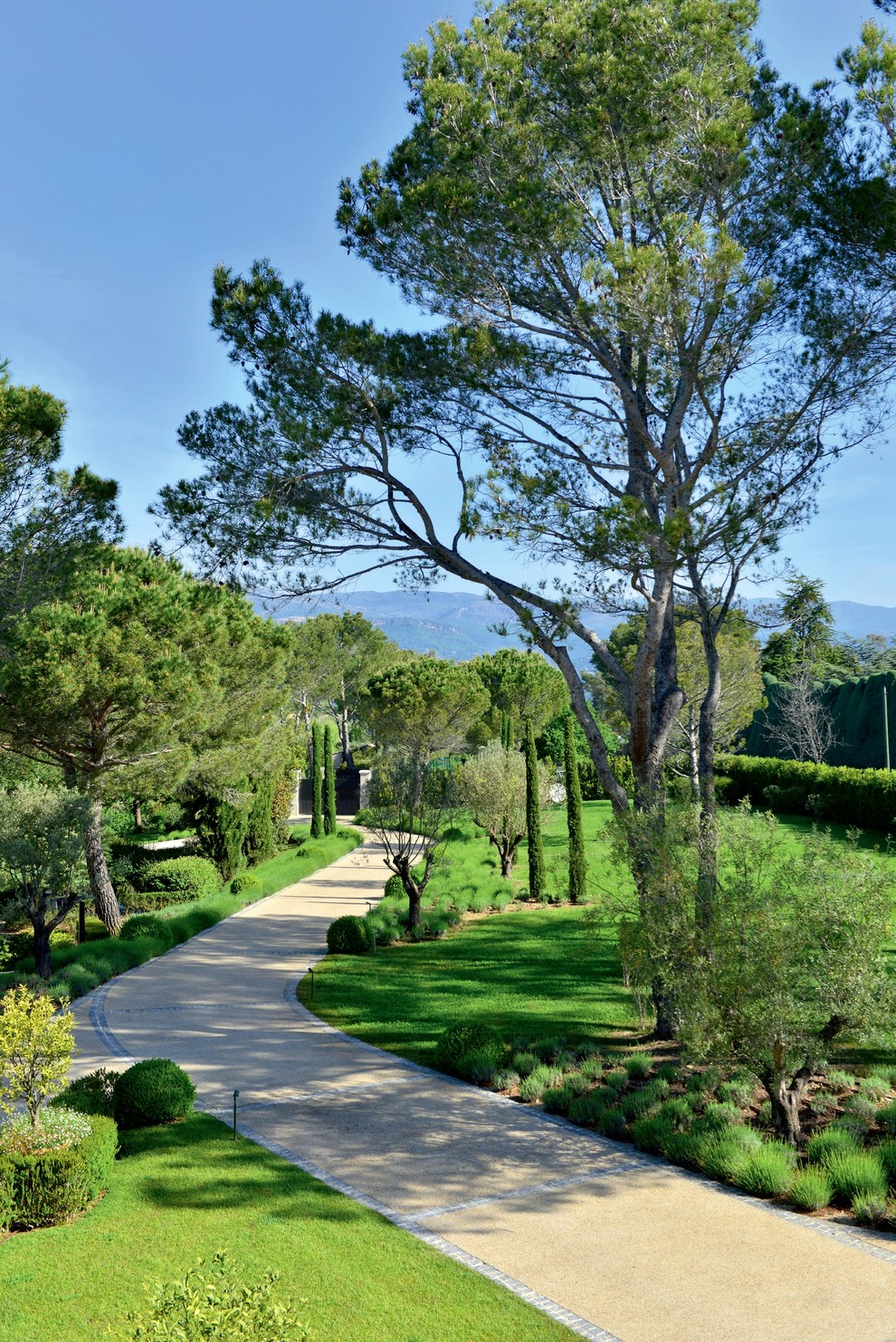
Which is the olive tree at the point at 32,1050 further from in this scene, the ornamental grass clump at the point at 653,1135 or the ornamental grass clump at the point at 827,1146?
the ornamental grass clump at the point at 827,1146

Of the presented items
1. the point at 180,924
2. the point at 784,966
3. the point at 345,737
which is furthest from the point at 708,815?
the point at 345,737

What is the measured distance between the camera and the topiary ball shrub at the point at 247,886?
23.5m

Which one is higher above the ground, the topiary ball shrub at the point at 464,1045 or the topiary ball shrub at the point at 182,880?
the topiary ball shrub at the point at 182,880

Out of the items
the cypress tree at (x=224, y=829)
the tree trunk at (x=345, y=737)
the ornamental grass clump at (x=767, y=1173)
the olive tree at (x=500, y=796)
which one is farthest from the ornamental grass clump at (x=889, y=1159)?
the tree trunk at (x=345, y=737)

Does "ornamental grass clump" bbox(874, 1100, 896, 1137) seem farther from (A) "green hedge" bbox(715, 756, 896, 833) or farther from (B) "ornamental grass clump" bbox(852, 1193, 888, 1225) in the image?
(A) "green hedge" bbox(715, 756, 896, 833)

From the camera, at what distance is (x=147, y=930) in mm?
17625

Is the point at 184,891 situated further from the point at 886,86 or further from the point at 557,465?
the point at 886,86

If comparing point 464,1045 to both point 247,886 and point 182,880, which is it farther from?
point 247,886

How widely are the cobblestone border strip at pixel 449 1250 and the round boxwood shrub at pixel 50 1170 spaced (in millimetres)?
1379

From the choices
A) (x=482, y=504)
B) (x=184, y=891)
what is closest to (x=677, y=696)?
(x=482, y=504)

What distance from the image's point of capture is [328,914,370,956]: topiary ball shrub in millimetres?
17250

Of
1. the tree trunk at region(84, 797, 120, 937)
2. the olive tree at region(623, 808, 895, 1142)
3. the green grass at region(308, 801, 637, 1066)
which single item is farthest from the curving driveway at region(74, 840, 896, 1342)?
the tree trunk at region(84, 797, 120, 937)

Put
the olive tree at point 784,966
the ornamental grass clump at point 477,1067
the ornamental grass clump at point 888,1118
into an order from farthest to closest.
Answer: the ornamental grass clump at point 477,1067 → the ornamental grass clump at point 888,1118 → the olive tree at point 784,966

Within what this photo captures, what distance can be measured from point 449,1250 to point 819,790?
85.9 feet
